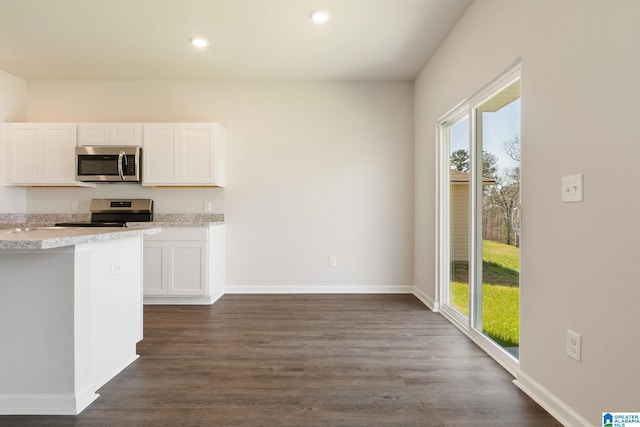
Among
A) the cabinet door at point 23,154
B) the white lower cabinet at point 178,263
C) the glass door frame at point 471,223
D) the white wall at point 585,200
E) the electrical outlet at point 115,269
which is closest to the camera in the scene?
the white wall at point 585,200

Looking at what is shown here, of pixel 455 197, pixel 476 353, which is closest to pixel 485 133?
pixel 455 197

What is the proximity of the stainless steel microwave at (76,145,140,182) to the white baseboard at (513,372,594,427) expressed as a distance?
4.04 meters

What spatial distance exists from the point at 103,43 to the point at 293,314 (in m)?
3.31

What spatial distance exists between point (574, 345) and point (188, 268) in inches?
132

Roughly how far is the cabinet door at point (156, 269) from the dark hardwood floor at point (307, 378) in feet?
1.58

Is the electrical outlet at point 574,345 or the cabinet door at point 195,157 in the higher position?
the cabinet door at point 195,157

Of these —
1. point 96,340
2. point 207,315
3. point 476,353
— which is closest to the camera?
point 96,340

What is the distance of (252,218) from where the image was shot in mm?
4180

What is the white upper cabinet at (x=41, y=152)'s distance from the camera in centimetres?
384

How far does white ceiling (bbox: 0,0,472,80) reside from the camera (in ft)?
8.89

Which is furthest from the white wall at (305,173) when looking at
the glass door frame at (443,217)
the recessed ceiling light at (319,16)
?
the recessed ceiling light at (319,16)

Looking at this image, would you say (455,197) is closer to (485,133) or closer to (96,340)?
(485,133)

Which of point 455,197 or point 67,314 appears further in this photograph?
point 455,197

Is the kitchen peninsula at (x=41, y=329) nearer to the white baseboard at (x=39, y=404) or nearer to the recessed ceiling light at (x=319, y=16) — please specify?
the white baseboard at (x=39, y=404)
